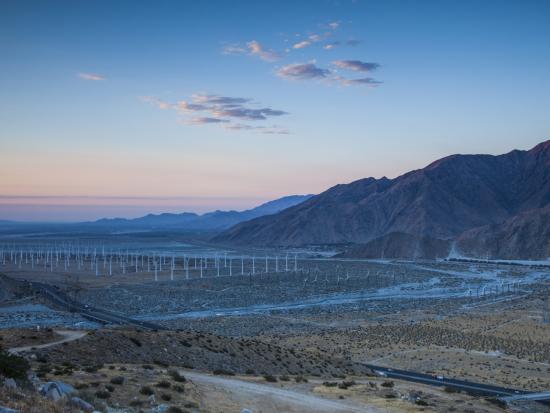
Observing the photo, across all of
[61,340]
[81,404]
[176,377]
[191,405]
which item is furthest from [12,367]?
[61,340]

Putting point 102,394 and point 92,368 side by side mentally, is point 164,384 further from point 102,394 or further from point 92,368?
point 92,368

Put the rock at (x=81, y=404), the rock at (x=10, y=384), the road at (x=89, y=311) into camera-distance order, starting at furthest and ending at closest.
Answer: the road at (x=89, y=311), the rock at (x=81, y=404), the rock at (x=10, y=384)

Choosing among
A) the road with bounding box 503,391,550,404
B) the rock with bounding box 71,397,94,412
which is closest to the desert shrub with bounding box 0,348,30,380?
the rock with bounding box 71,397,94,412

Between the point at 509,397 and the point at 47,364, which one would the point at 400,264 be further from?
the point at 47,364

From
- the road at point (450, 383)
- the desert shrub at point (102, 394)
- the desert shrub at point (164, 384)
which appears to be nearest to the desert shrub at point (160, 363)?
the desert shrub at point (164, 384)

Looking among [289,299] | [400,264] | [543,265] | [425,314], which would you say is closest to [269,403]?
[425,314]

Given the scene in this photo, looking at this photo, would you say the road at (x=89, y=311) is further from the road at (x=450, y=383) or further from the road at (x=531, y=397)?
the road at (x=531, y=397)
